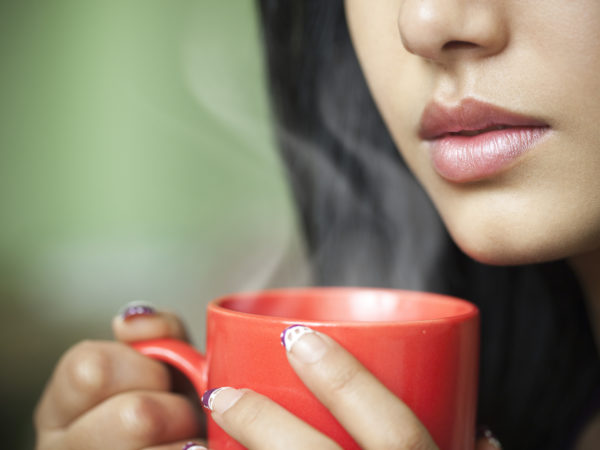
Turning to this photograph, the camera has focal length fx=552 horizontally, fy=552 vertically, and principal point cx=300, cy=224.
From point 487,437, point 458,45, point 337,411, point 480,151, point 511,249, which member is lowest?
point 487,437

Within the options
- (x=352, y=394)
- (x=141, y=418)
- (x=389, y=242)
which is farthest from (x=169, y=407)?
(x=389, y=242)

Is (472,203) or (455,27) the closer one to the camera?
(455,27)

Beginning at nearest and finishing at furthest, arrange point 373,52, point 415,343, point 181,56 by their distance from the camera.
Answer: point 415,343
point 373,52
point 181,56

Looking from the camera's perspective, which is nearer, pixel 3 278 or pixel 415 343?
pixel 415 343

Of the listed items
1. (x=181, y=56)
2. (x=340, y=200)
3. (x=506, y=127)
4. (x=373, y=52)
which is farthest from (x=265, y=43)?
(x=181, y=56)

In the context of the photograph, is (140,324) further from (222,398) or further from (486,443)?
(486,443)

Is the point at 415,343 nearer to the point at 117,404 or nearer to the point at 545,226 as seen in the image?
the point at 545,226

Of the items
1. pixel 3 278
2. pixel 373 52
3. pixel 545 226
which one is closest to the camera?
pixel 545 226

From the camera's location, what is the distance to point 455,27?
1.69 feet

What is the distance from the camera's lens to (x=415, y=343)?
46 centimetres

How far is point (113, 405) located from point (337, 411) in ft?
0.95

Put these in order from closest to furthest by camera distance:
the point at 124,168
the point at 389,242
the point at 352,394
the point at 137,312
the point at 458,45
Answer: the point at 352,394 → the point at 458,45 → the point at 137,312 → the point at 389,242 → the point at 124,168

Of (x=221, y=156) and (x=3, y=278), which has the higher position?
(x=221, y=156)

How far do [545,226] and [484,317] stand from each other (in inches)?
25.0
